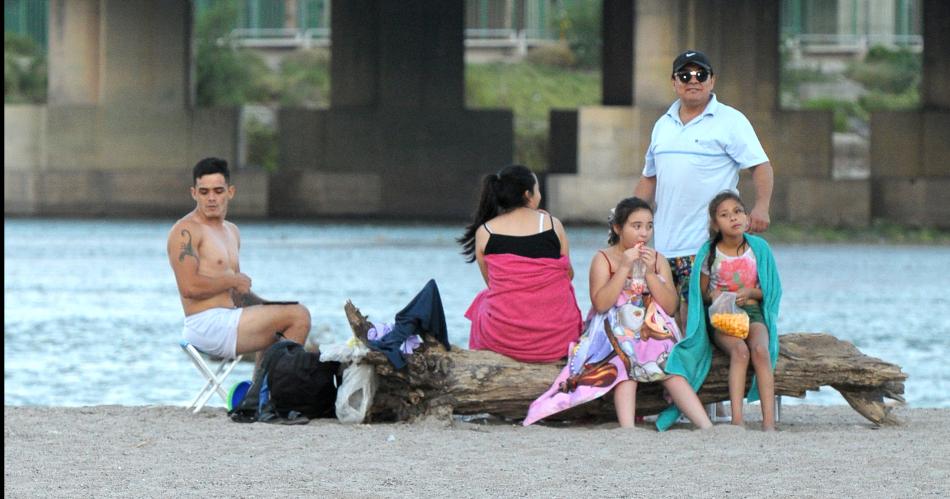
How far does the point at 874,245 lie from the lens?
33031 mm

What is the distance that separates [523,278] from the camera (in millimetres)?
8664

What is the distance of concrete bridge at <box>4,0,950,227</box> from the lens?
3478cm

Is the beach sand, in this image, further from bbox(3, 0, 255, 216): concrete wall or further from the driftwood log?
bbox(3, 0, 255, 216): concrete wall

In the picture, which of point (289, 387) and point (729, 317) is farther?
point (289, 387)

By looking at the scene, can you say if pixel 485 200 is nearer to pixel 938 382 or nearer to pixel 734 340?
pixel 734 340

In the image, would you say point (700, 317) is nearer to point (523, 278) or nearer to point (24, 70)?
point (523, 278)

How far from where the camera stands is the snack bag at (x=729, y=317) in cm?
832

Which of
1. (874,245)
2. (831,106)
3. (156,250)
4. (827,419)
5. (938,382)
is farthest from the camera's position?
(831,106)

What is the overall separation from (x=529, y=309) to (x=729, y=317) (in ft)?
3.14

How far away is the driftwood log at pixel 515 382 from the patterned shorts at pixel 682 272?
12.4 inches

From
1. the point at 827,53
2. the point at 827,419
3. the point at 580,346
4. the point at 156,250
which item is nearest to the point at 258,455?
the point at 580,346

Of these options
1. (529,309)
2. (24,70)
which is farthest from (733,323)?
(24,70)

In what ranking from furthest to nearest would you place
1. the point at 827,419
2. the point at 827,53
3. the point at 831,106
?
the point at 827,53 < the point at 831,106 < the point at 827,419

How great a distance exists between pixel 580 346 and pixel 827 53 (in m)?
63.9
